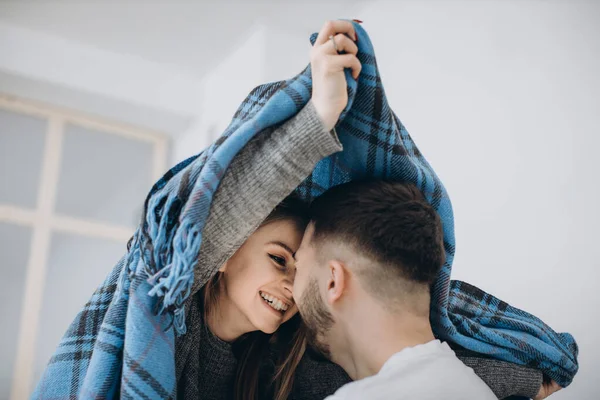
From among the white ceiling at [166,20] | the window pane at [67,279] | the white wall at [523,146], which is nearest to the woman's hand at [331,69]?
the white wall at [523,146]

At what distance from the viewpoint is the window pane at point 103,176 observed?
2834 mm

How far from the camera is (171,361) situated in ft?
3.14

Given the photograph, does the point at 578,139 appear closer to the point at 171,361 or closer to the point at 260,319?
the point at 260,319

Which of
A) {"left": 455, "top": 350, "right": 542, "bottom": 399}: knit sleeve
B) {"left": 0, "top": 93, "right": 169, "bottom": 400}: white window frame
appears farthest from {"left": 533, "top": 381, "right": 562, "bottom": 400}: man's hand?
{"left": 0, "top": 93, "right": 169, "bottom": 400}: white window frame

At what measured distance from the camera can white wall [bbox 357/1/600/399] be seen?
134 cm

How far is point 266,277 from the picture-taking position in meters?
1.18

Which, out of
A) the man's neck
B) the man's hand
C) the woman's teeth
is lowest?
the man's hand

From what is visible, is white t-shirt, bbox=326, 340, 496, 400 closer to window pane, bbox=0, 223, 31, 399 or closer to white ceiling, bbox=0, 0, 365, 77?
white ceiling, bbox=0, 0, 365, 77

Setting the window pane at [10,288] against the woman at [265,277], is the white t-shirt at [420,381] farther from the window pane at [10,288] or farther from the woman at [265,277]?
the window pane at [10,288]

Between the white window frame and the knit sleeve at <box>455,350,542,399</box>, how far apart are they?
1991mm

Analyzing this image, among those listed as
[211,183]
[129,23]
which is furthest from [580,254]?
[129,23]

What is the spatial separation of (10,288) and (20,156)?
615 mm

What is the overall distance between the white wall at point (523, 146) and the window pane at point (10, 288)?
178 centimetres

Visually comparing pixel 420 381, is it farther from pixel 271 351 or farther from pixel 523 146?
pixel 523 146
